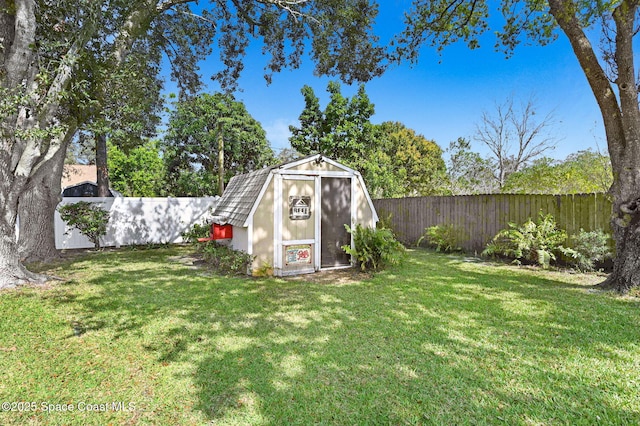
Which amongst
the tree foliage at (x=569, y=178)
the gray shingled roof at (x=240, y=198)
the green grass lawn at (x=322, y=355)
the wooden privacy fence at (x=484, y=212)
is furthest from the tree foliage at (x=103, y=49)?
the tree foliage at (x=569, y=178)

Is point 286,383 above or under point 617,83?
under

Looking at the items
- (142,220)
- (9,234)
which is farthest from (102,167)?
(9,234)

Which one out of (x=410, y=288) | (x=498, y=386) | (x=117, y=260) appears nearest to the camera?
(x=498, y=386)

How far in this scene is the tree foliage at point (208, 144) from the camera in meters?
15.9

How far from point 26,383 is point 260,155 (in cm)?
1530

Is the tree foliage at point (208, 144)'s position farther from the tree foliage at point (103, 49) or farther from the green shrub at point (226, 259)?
the green shrub at point (226, 259)

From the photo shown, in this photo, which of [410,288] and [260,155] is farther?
[260,155]

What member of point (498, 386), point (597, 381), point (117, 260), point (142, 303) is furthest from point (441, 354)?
point (117, 260)

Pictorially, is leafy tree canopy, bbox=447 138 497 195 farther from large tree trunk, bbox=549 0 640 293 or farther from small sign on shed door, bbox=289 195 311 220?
small sign on shed door, bbox=289 195 311 220

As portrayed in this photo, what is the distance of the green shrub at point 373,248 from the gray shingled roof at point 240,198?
225 centimetres

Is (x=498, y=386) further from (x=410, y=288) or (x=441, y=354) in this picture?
(x=410, y=288)

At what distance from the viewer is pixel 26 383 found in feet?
8.60

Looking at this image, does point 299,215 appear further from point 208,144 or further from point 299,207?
point 208,144

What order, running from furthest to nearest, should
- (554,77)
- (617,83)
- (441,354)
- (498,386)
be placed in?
(554,77) < (617,83) < (441,354) < (498,386)
